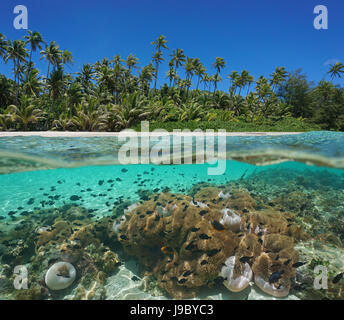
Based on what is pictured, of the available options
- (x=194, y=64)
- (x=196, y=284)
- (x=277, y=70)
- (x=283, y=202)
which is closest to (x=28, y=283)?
(x=196, y=284)

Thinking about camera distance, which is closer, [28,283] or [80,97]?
[28,283]

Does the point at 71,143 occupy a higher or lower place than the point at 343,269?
higher

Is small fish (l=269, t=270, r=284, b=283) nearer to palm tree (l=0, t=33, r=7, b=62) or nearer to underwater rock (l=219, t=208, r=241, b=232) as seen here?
underwater rock (l=219, t=208, r=241, b=232)

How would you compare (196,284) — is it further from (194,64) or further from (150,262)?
(194,64)

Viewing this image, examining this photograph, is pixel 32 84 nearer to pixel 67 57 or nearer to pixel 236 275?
pixel 67 57

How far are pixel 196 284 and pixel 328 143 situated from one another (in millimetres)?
7875

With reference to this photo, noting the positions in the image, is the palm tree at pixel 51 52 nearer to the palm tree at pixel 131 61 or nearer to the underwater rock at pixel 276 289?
the palm tree at pixel 131 61

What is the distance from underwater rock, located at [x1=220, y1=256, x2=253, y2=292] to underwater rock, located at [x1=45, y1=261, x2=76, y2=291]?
163 inches

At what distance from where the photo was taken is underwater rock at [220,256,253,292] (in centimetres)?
530

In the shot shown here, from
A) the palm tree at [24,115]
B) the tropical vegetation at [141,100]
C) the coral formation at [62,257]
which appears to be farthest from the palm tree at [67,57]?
the coral formation at [62,257]

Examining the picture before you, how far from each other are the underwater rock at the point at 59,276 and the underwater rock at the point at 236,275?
4.13 metres

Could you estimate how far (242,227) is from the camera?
22.7ft

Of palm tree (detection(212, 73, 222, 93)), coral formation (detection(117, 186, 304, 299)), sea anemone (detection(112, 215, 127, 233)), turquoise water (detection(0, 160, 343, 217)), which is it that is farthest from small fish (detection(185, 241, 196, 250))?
palm tree (detection(212, 73, 222, 93))
